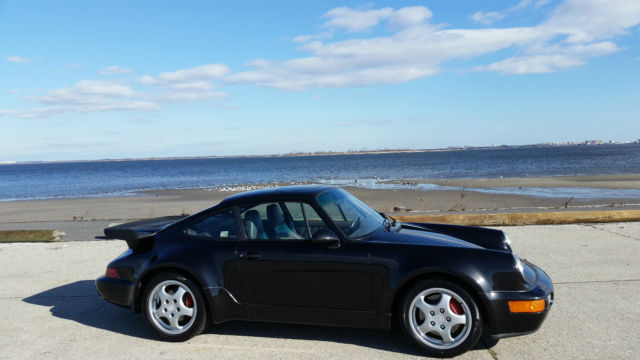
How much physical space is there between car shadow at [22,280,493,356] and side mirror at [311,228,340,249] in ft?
2.92

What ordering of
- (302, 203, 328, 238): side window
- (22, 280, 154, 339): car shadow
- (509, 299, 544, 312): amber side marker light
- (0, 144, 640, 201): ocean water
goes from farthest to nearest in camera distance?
(0, 144, 640, 201): ocean water, (22, 280, 154, 339): car shadow, (302, 203, 328, 238): side window, (509, 299, 544, 312): amber side marker light

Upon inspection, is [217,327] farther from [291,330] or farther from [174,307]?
[291,330]

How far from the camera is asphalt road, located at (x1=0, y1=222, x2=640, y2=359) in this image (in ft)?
13.0

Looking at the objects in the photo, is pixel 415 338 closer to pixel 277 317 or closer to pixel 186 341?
pixel 277 317

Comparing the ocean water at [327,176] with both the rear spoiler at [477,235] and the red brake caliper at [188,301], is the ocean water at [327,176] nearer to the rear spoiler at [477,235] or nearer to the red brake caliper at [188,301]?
the rear spoiler at [477,235]

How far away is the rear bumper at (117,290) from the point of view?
451cm

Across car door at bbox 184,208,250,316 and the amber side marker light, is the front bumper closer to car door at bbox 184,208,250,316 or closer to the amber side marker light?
the amber side marker light

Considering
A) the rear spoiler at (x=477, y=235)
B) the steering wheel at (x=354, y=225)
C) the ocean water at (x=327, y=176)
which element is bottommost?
the ocean water at (x=327, y=176)

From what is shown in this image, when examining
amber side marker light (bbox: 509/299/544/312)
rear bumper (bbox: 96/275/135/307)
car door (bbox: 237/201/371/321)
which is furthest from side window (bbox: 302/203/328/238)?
rear bumper (bbox: 96/275/135/307)

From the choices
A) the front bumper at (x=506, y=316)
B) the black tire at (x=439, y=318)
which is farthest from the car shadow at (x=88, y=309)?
the front bumper at (x=506, y=316)

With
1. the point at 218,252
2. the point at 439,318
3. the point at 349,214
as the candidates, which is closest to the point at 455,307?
the point at 439,318

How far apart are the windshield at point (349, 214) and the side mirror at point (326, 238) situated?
0.18 meters

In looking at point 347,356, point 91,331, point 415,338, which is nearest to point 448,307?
point 415,338

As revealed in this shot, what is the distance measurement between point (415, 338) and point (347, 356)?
0.56 metres
